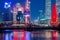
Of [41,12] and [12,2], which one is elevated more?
[12,2]

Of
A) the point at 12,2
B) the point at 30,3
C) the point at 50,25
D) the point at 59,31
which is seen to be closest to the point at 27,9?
the point at 30,3

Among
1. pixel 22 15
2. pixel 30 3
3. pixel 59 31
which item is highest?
pixel 30 3

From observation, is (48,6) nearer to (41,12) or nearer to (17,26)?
(41,12)

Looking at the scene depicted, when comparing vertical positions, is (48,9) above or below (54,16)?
above

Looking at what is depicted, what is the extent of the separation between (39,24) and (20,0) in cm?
54

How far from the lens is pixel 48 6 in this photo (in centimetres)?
288

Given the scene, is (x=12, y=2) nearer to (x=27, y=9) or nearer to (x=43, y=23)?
(x=27, y=9)

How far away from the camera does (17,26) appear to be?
2.83m

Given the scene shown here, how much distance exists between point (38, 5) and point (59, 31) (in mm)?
570

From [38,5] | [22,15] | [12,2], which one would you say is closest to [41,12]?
[38,5]

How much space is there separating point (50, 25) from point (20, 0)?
0.67 meters

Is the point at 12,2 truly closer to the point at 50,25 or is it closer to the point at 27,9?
the point at 27,9

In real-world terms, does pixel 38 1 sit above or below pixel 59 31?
above

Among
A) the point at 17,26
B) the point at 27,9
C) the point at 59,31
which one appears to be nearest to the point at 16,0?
the point at 27,9
